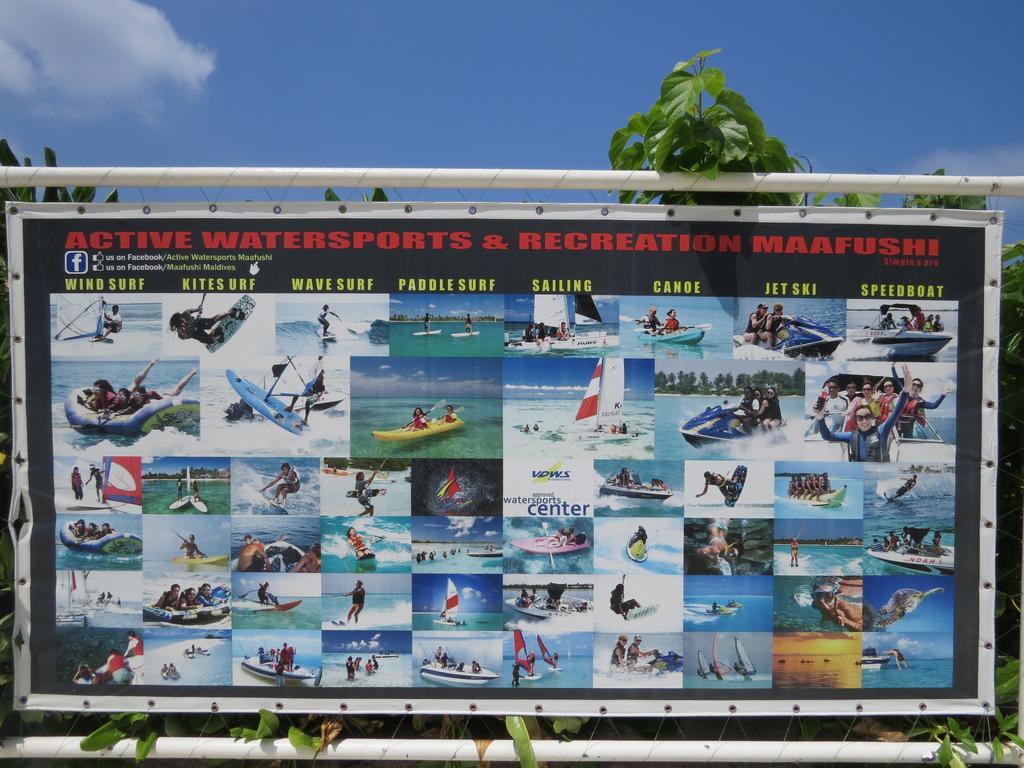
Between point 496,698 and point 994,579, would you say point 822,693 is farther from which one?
point 496,698

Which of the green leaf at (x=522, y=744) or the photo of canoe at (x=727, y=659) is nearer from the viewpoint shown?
the green leaf at (x=522, y=744)

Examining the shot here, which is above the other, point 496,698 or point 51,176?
point 51,176

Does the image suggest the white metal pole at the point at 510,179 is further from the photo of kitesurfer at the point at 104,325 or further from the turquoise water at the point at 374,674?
the turquoise water at the point at 374,674

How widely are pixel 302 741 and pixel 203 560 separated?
0.91m

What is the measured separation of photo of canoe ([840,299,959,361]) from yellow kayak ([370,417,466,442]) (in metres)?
1.80

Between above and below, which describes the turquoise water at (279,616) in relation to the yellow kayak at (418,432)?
below

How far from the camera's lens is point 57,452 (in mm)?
2898

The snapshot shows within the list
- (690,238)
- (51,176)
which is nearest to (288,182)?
(51,176)

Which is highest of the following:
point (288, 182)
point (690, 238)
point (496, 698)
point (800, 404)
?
point (288, 182)

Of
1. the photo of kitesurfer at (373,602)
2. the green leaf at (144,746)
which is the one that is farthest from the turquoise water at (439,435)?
the green leaf at (144,746)

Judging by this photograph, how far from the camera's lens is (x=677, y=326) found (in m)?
2.87

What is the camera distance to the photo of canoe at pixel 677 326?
287 cm

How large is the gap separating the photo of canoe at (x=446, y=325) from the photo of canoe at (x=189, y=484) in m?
0.96

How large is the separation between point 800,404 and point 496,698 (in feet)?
6.28
